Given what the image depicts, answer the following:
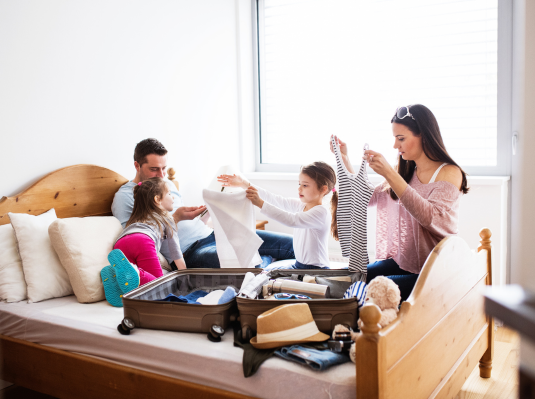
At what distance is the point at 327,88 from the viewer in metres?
3.66

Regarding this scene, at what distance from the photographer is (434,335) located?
154 cm

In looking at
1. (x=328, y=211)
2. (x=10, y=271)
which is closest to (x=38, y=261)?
(x=10, y=271)

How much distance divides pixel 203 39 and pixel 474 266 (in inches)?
95.6

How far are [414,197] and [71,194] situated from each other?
Result: 166 cm

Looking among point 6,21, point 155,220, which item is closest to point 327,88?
point 155,220

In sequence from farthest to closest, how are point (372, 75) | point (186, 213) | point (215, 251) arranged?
point (372, 75) → point (215, 251) → point (186, 213)

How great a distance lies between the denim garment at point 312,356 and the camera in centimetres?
132

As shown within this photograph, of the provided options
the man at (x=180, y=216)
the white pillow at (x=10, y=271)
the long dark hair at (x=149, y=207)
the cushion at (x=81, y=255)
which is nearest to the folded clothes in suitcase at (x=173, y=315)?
the cushion at (x=81, y=255)

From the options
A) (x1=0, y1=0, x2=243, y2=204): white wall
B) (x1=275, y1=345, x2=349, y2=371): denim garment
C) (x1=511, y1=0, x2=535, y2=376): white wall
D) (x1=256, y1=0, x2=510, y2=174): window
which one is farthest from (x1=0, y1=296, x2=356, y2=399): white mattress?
(x1=256, y1=0, x2=510, y2=174): window

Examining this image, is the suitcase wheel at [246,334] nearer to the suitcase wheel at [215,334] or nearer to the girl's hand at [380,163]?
the suitcase wheel at [215,334]

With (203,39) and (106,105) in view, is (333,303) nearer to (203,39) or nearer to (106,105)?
(106,105)

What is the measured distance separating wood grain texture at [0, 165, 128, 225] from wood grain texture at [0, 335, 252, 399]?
589 millimetres

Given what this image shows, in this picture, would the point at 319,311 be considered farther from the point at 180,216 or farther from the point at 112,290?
the point at 180,216

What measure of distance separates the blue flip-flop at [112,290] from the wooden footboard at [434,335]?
112 cm
